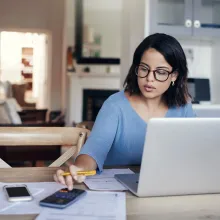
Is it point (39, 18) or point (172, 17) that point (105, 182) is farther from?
point (39, 18)

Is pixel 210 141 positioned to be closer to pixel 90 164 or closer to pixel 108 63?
pixel 90 164

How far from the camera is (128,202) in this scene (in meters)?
1.13

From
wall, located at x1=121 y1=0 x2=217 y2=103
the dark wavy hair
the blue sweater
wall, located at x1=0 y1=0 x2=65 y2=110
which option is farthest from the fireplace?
the blue sweater

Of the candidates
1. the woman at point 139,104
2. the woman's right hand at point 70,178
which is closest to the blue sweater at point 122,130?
the woman at point 139,104

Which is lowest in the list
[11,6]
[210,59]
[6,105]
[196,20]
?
[6,105]

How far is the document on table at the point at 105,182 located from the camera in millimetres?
1252

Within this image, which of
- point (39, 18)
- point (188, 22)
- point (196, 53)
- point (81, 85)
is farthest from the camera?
point (39, 18)

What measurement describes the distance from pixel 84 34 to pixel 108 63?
66 cm

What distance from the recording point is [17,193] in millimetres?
1143

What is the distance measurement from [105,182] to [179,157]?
289mm

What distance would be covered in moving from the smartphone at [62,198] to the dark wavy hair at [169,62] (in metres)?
0.68

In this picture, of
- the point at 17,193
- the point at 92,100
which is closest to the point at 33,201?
the point at 17,193

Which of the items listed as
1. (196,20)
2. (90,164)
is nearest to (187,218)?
(90,164)

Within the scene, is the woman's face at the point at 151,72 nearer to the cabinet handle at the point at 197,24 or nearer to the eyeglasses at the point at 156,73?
the eyeglasses at the point at 156,73
